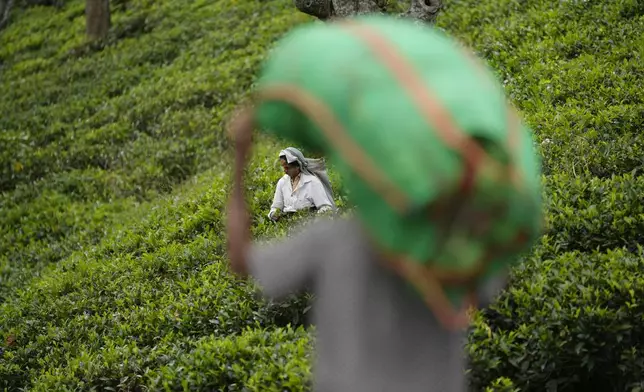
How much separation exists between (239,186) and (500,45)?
8175mm

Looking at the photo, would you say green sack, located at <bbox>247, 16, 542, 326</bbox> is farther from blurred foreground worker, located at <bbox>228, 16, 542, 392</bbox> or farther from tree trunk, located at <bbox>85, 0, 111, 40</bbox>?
tree trunk, located at <bbox>85, 0, 111, 40</bbox>

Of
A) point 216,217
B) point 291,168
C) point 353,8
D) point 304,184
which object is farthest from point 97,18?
point 304,184

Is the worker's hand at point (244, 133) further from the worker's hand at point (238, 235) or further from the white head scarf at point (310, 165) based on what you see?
the white head scarf at point (310, 165)

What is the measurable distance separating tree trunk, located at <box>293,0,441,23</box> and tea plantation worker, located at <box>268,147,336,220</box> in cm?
215

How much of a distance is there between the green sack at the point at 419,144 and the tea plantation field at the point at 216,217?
8.77 ft

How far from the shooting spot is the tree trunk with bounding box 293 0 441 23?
8602 mm

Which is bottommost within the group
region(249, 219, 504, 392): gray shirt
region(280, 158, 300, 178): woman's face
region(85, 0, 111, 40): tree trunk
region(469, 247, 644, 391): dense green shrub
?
region(85, 0, 111, 40): tree trunk

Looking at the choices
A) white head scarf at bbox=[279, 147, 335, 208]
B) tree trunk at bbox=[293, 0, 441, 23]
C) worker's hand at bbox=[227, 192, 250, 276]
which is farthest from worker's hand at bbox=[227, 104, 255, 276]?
tree trunk at bbox=[293, 0, 441, 23]

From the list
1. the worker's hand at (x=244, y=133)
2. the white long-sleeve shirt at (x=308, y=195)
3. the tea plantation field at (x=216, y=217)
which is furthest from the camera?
the white long-sleeve shirt at (x=308, y=195)

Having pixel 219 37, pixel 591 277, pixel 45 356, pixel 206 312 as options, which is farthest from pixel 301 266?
pixel 219 37

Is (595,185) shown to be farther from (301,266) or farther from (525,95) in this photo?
(301,266)

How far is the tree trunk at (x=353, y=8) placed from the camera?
860 cm

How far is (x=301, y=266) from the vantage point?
239 cm

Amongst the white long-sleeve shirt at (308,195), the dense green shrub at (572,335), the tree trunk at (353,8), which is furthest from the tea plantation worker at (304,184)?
the dense green shrub at (572,335)
